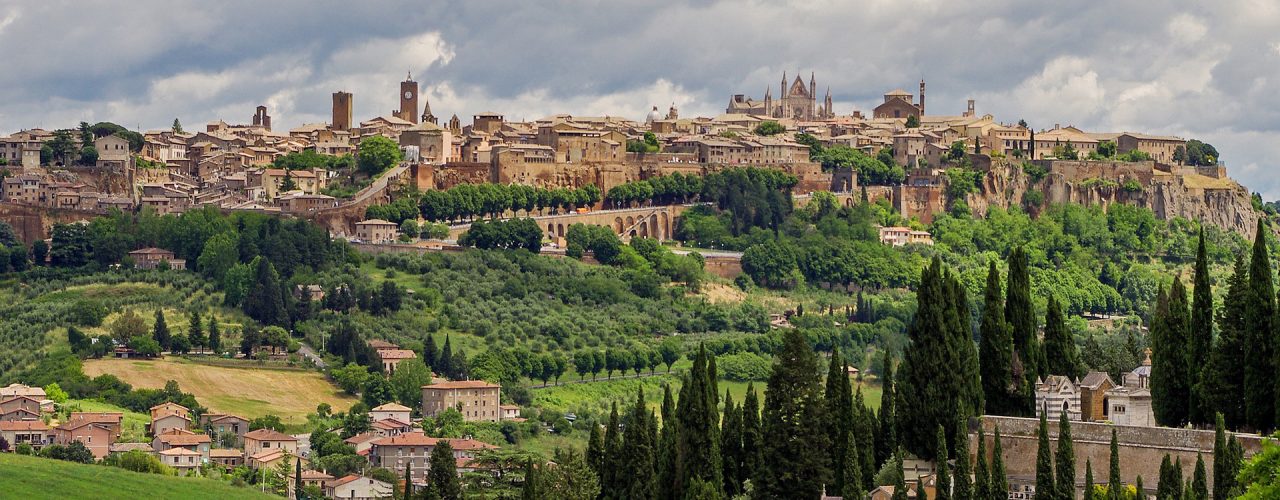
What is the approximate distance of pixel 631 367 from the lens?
9375cm

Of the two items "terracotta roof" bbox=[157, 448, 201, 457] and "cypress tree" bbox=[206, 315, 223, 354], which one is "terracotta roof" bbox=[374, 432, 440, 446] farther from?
"cypress tree" bbox=[206, 315, 223, 354]

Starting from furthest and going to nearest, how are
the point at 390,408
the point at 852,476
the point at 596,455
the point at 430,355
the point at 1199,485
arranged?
the point at 430,355 → the point at 390,408 → the point at 596,455 → the point at 852,476 → the point at 1199,485

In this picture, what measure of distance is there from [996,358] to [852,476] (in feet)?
17.3

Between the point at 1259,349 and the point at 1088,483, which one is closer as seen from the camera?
the point at 1088,483

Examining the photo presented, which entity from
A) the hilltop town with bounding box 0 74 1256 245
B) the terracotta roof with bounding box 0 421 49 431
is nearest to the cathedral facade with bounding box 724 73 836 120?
the hilltop town with bounding box 0 74 1256 245

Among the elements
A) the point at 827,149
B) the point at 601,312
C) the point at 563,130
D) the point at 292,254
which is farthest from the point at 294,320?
the point at 827,149

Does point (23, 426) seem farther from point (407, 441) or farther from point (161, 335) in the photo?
point (161, 335)

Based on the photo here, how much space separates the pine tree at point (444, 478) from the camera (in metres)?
59.1

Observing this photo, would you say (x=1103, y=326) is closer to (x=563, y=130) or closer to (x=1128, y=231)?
(x=1128, y=231)

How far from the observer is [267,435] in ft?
267

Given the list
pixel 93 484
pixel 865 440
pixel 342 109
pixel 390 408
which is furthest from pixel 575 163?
pixel 865 440

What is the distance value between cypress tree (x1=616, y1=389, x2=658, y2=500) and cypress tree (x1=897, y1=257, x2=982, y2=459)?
6.66 metres

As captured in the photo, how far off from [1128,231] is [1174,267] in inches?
119

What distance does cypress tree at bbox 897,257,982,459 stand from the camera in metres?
47.9
